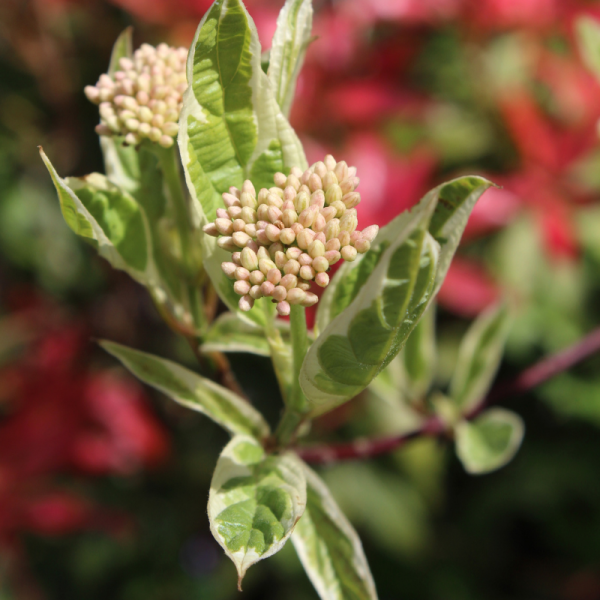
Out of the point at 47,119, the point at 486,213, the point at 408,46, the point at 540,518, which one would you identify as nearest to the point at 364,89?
the point at 408,46

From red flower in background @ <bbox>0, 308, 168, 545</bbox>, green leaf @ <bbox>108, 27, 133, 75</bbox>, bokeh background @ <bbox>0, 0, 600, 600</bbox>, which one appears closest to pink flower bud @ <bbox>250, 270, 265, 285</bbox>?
green leaf @ <bbox>108, 27, 133, 75</bbox>

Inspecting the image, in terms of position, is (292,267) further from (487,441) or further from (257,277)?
(487,441)

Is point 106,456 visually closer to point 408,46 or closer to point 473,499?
point 473,499

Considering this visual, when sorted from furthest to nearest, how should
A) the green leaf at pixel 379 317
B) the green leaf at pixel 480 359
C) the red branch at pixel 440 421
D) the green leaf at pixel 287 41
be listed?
the green leaf at pixel 480 359 < the red branch at pixel 440 421 < the green leaf at pixel 287 41 < the green leaf at pixel 379 317

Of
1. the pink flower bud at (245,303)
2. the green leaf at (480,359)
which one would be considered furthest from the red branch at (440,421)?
the pink flower bud at (245,303)

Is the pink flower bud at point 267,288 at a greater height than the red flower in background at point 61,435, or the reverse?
the pink flower bud at point 267,288

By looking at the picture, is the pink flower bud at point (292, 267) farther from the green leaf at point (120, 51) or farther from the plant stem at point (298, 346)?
the green leaf at point (120, 51)
